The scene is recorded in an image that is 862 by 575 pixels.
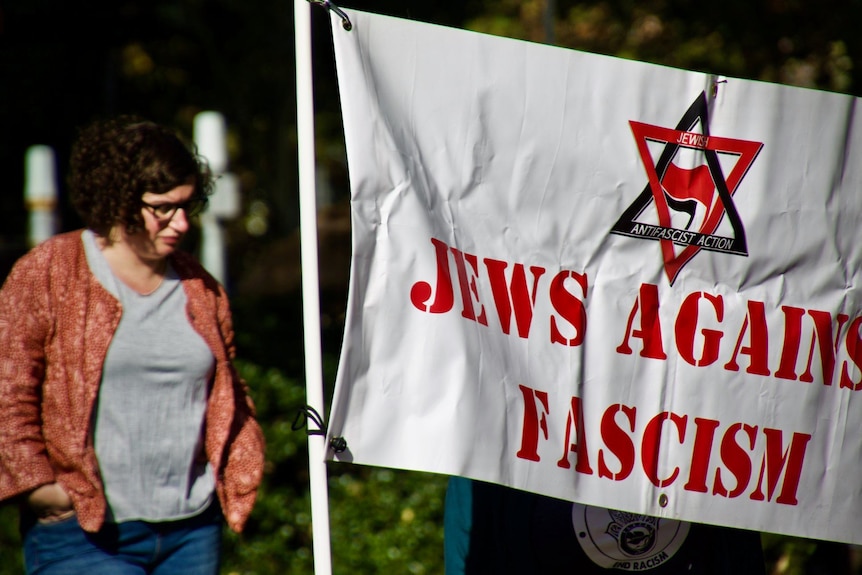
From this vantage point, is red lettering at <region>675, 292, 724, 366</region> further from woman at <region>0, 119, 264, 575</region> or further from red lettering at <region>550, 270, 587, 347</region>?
woman at <region>0, 119, 264, 575</region>

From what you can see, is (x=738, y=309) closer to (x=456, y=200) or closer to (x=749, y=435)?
(x=749, y=435)

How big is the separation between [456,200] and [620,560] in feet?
3.77

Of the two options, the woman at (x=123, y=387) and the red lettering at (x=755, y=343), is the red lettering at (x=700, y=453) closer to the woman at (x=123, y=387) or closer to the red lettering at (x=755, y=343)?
the red lettering at (x=755, y=343)

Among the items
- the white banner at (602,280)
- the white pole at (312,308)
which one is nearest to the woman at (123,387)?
the white pole at (312,308)

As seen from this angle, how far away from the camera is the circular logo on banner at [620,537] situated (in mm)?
3070

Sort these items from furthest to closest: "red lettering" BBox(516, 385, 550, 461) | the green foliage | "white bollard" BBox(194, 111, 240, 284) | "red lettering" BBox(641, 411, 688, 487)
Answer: "white bollard" BBox(194, 111, 240, 284) < the green foliage < "red lettering" BBox(641, 411, 688, 487) < "red lettering" BBox(516, 385, 550, 461)

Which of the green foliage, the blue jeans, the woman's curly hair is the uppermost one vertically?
the woman's curly hair

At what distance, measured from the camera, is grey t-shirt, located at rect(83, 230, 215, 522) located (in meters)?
3.07

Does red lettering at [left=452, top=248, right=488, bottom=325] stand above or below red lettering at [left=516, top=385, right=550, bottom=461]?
above

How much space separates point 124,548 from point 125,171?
1.09m

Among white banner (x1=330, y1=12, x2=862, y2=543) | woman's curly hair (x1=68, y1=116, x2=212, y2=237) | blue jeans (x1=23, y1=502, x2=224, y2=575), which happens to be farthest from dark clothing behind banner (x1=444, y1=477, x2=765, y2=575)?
woman's curly hair (x1=68, y1=116, x2=212, y2=237)

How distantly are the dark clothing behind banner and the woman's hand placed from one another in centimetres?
112

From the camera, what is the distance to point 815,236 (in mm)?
3047

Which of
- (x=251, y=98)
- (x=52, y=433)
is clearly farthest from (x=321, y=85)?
(x=52, y=433)
